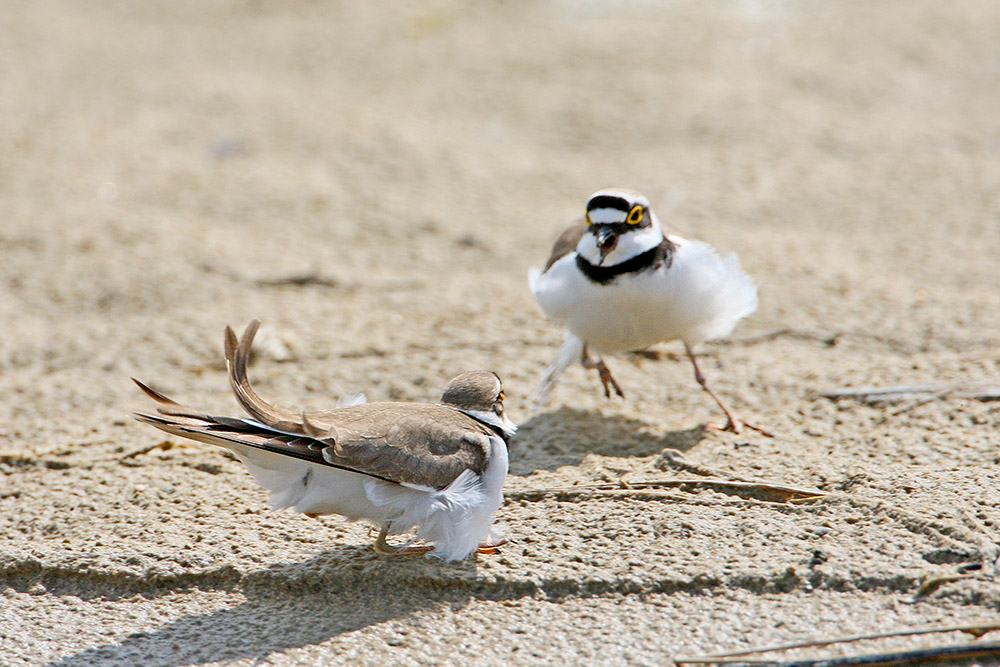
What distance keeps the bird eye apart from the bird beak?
0.31ft

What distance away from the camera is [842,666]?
2707 mm

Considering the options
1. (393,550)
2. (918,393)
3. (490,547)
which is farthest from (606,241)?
(393,550)

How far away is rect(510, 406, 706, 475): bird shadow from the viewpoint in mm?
4098

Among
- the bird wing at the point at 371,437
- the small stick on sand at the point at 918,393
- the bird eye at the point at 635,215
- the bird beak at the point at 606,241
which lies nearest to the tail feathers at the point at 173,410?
the bird wing at the point at 371,437

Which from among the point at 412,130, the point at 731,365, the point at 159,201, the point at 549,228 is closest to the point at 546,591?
the point at 731,365

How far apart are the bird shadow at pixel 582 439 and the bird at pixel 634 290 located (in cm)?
16

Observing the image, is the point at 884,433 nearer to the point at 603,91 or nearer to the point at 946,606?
the point at 946,606

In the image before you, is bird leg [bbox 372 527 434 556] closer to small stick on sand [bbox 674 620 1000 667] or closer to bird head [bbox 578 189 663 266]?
small stick on sand [bbox 674 620 1000 667]

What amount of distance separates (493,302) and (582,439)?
1400mm

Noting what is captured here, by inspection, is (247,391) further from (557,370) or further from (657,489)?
(557,370)

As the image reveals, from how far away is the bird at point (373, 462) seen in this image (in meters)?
3.15

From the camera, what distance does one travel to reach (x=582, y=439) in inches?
167

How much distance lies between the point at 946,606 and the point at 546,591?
1.11 meters

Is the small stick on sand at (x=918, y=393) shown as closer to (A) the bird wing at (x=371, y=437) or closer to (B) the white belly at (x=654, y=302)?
(B) the white belly at (x=654, y=302)
